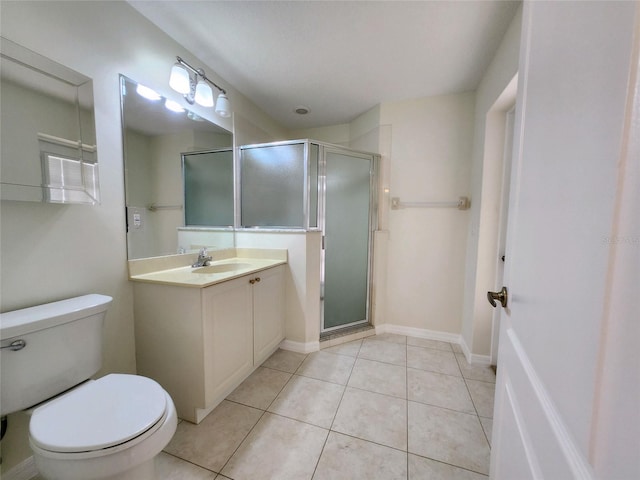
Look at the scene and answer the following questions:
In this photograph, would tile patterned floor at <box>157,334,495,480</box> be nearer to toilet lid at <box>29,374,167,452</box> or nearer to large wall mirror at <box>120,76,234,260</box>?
toilet lid at <box>29,374,167,452</box>

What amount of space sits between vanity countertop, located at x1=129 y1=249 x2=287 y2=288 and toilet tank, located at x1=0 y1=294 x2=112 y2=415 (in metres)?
0.29

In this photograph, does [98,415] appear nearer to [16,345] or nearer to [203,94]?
[16,345]

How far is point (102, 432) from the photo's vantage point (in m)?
0.78

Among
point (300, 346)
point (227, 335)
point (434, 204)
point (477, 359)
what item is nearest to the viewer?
point (227, 335)

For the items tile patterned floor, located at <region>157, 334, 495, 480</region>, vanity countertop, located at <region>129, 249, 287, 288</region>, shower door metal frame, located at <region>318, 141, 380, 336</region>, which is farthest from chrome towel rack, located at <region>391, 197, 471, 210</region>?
tile patterned floor, located at <region>157, 334, 495, 480</region>

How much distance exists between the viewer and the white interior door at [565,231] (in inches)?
11.6

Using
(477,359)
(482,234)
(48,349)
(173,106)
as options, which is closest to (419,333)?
(477,359)

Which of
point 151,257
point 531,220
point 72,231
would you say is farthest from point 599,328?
point 151,257

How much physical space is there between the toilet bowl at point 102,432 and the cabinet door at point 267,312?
2.75 ft

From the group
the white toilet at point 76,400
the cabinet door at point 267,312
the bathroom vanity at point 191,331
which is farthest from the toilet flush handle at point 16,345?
the cabinet door at point 267,312

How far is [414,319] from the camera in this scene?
2.46m

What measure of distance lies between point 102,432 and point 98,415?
0.34 feet

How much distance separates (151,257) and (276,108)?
6.32 ft

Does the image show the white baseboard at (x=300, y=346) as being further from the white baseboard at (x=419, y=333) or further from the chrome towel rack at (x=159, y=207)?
the chrome towel rack at (x=159, y=207)
